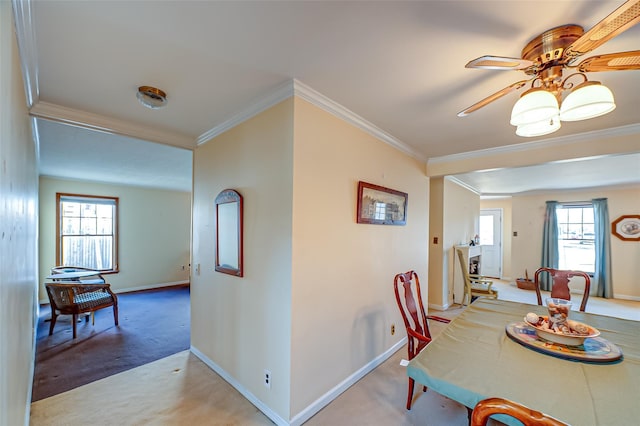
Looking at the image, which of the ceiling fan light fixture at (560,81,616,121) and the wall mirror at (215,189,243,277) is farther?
the wall mirror at (215,189,243,277)

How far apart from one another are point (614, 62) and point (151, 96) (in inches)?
105

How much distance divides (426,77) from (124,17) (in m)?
1.67

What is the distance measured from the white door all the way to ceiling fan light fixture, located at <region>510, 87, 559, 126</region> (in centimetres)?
723

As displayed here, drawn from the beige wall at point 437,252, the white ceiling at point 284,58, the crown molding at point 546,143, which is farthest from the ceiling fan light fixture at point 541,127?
the beige wall at point 437,252

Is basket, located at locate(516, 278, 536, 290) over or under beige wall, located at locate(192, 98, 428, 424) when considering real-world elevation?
under

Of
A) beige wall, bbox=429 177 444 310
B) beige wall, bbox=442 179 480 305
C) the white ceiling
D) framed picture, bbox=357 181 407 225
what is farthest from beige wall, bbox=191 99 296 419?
beige wall, bbox=442 179 480 305

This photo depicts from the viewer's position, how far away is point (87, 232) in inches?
218

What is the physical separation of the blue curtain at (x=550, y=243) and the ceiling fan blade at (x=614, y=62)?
21.4ft

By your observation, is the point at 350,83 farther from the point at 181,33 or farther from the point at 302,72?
the point at 181,33

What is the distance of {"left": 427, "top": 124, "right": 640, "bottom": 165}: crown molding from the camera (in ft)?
8.16

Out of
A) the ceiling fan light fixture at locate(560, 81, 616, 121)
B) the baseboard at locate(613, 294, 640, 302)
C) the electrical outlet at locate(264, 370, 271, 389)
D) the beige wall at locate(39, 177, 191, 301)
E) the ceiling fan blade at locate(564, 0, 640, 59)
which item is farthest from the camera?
the baseboard at locate(613, 294, 640, 302)

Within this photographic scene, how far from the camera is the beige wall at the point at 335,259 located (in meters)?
1.90

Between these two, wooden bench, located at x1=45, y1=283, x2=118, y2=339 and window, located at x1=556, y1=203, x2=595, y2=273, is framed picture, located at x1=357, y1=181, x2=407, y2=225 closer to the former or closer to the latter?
wooden bench, located at x1=45, y1=283, x2=118, y2=339

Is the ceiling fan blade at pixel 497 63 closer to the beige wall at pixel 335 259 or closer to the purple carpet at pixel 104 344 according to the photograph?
the beige wall at pixel 335 259
